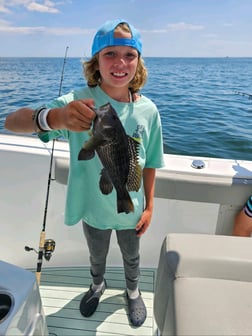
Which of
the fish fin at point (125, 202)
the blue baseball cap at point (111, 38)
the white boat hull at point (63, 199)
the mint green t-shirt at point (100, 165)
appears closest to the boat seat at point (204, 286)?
the fish fin at point (125, 202)

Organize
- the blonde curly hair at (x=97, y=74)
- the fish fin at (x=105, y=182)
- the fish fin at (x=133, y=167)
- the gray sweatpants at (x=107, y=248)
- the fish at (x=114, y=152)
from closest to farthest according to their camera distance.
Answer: the fish at (x=114, y=152) < the fish fin at (x=133, y=167) < the fish fin at (x=105, y=182) < the blonde curly hair at (x=97, y=74) < the gray sweatpants at (x=107, y=248)

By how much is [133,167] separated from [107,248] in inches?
33.2

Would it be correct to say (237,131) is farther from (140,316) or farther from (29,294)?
(29,294)

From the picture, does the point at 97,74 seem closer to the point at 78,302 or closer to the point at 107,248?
the point at 107,248

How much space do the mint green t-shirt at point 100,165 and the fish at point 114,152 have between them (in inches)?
10.7

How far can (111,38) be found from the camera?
4.40ft

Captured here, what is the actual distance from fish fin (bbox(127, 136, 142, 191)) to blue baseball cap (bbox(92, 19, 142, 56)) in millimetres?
483

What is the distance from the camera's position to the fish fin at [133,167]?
119 cm

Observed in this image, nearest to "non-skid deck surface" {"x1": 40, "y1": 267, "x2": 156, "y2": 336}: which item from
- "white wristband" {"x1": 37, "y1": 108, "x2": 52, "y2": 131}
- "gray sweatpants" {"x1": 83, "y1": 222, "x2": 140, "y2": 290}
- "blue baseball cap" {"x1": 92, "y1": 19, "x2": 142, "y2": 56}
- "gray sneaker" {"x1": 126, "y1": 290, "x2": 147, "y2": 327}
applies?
"gray sneaker" {"x1": 126, "y1": 290, "x2": 147, "y2": 327}

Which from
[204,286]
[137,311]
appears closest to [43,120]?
[204,286]

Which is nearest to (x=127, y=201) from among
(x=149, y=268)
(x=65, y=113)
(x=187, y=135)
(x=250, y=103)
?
(x=65, y=113)

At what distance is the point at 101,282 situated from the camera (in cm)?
213

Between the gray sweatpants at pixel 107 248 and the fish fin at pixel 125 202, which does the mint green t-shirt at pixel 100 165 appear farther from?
the fish fin at pixel 125 202

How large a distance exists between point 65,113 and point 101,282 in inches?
57.3
